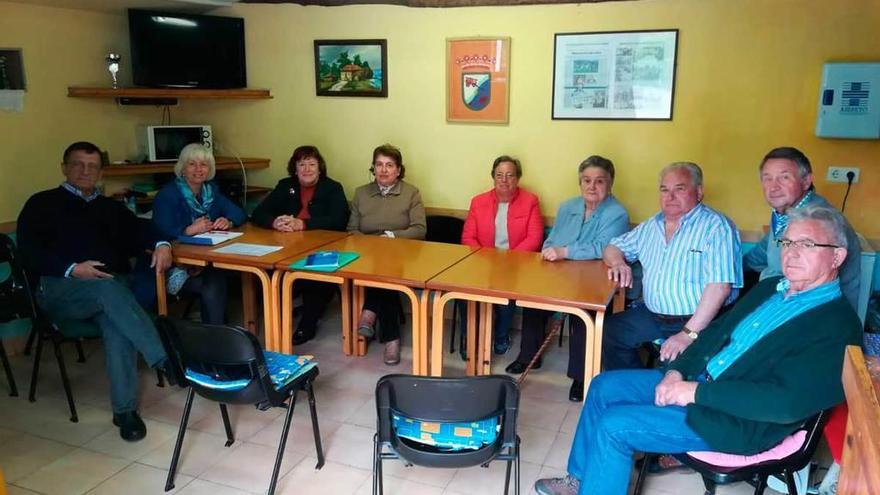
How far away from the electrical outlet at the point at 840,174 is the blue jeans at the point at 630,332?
1.34m

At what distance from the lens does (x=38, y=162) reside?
157 inches

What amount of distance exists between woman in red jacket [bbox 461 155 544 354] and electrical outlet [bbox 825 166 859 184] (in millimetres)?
1516

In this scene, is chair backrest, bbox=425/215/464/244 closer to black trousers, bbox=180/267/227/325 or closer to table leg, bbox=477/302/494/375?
table leg, bbox=477/302/494/375

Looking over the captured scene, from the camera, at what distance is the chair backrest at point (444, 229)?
13.8 ft

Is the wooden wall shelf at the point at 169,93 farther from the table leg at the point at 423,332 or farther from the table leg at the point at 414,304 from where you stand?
the table leg at the point at 423,332

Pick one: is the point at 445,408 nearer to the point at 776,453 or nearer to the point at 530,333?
the point at 776,453

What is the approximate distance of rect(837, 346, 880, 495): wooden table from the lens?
0.98 metres

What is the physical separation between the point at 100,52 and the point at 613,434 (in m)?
3.93

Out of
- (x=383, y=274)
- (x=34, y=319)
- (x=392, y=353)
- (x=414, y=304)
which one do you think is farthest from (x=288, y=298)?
(x=34, y=319)

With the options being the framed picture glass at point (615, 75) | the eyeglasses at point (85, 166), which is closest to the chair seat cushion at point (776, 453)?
the framed picture glass at point (615, 75)

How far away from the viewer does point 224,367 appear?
2.39 meters

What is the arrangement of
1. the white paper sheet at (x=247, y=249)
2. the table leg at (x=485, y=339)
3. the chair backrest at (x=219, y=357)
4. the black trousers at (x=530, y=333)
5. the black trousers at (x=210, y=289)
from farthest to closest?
the black trousers at (x=210, y=289) < the black trousers at (x=530, y=333) < the table leg at (x=485, y=339) < the white paper sheet at (x=247, y=249) < the chair backrest at (x=219, y=357)

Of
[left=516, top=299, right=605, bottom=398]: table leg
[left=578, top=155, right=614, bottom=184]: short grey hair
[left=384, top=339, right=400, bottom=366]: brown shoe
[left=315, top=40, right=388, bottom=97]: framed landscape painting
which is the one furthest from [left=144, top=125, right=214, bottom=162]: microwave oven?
[left=516, top=299, right=605, bottom=398]: table leg

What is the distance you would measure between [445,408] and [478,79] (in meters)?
2.66
